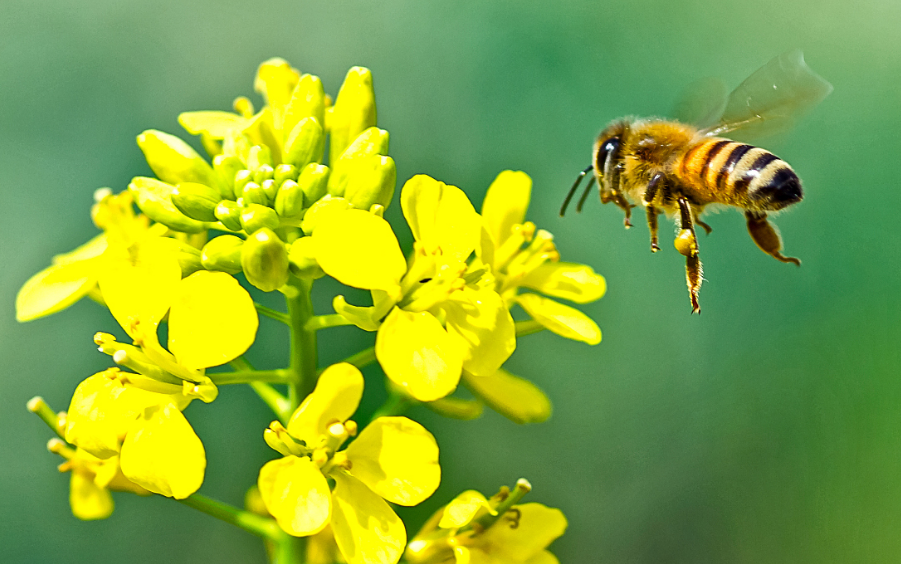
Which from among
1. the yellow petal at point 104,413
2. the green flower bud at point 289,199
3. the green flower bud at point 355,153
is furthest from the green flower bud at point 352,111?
the yellow petal at point 104,413

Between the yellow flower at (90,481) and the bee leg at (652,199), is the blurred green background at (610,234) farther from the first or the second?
the yellow flower at (90,481)

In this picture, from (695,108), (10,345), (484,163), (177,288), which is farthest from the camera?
(484,163)

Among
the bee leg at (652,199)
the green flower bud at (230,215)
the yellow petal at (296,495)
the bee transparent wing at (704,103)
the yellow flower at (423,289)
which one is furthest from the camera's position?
the bee transparent wing at (704,103)

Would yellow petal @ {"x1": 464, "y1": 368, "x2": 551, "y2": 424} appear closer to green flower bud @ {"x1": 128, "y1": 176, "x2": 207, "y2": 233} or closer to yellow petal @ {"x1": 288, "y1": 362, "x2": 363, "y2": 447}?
yellow petal @ {"x1": 288, "y1": 362, "x2": 363, "y2": 447}

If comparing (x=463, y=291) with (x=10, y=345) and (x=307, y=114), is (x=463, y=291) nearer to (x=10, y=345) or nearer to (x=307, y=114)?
(x=307, y=114)

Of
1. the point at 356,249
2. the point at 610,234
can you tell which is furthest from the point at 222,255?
the point at 610,234

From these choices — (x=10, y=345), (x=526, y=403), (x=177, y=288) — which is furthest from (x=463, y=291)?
(x=10, y=345)
